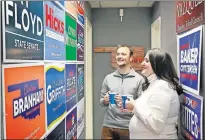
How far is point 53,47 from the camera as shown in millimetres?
1563

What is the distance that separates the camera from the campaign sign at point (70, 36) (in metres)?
1.99

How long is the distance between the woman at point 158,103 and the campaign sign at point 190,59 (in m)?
0.06

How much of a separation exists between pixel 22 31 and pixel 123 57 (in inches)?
41.2

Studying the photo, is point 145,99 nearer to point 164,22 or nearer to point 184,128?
point 184,128

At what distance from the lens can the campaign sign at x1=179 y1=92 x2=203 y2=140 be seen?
1.06 metres

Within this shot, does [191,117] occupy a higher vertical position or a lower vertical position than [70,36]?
lower

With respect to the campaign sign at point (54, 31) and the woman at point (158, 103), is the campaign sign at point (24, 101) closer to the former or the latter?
the campaign sign at point (54, 31)

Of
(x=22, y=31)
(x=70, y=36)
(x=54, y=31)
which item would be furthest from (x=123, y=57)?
(x=22, y=31)

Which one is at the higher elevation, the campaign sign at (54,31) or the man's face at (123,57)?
the campaign sign at (54,31)

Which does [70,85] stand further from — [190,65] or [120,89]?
[190,65]

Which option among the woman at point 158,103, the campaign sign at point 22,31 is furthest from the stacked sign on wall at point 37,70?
the woman at point 158,103

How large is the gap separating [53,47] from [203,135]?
37.3 inches

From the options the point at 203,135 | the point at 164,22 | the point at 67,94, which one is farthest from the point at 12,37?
the point at 164,22

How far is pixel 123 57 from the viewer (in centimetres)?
198
